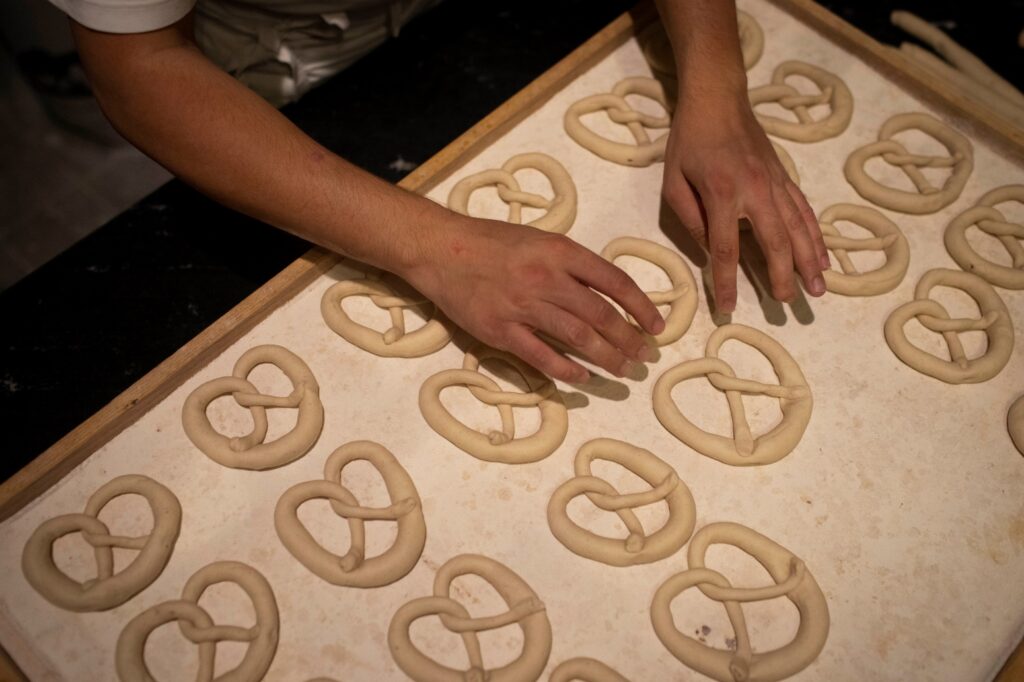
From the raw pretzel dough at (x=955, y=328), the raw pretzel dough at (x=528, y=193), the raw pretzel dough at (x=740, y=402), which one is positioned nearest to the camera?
the raw pretzel dough at (x=740, y=402)

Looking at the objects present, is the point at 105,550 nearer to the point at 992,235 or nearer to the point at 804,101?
the point at 804,101

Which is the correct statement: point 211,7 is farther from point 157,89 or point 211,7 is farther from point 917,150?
point 917,150

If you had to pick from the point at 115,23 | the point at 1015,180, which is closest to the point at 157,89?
the point at 115,23

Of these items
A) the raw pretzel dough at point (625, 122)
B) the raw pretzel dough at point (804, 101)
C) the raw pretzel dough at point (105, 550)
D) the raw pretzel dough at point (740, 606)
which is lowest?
the raw pretzel dough at point (105, 550)

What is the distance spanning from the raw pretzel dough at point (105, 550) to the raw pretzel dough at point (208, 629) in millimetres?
58

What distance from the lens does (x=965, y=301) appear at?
1.80 meters

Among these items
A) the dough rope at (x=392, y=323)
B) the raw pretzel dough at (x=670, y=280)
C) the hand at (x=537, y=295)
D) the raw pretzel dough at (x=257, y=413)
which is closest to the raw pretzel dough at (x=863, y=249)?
the raw pretzel dough at (x=670, y=280)

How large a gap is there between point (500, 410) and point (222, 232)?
895 mm

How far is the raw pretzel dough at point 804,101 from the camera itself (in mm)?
1962

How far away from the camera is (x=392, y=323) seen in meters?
1.65

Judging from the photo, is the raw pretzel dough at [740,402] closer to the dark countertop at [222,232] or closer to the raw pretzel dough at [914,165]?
the raw pretzel dough at [914,165]

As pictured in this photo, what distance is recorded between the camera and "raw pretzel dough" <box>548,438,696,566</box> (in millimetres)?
1464

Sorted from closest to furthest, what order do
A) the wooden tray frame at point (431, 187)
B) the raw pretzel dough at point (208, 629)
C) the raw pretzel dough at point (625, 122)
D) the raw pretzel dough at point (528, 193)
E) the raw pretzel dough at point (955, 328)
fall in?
the raw pretzel dough at point (208, 629), the wooden tray frame at point (431, 187), the raw pretzel dough at point (955, 328), the raw pretzel dough at point (528, 193), the raw pretzel dough at point (625, 122)

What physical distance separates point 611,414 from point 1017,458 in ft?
2.52
